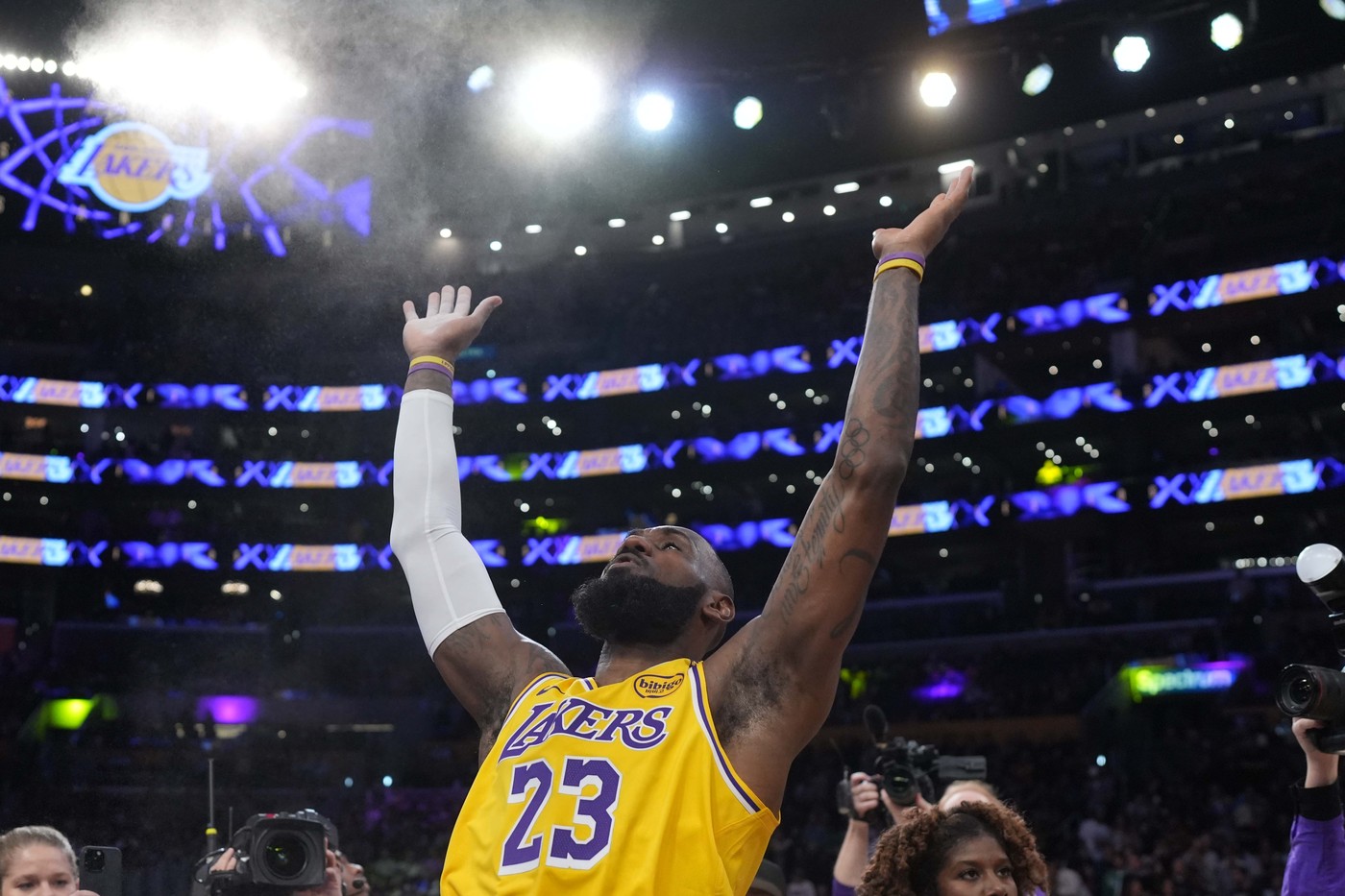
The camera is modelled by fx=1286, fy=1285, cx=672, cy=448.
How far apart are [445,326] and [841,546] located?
4.04 feet

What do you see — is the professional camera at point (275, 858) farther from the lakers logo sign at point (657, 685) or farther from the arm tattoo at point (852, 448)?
the arm tattoo at point (852, 448)

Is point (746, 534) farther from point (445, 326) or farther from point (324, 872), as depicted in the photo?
point (445, 326)

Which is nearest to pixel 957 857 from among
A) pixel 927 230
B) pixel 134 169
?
pixel 927 230

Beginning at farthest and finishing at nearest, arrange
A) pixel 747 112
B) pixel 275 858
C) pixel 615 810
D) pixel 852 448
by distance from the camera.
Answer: pixel 747 112
pixel 275 858
pixel 852 448
pixel 615 810

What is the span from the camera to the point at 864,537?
7.50 feet

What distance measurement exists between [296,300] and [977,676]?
1815 cm

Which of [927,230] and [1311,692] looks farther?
[927,230]

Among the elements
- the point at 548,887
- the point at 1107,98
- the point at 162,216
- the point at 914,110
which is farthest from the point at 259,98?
the point at 548,887

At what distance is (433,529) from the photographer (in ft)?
9.11

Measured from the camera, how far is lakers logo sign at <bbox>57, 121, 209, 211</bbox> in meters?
24.6

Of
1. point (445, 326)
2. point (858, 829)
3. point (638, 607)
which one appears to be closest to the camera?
point (638, 607)

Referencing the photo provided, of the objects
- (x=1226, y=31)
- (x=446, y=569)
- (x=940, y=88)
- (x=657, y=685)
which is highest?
(x=940, y=88)

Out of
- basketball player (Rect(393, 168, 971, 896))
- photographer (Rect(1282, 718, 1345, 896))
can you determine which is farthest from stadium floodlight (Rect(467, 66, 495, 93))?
photographer (Rect(1282, 718, 1345, 896))

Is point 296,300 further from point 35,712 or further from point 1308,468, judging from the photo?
point 1308,468
